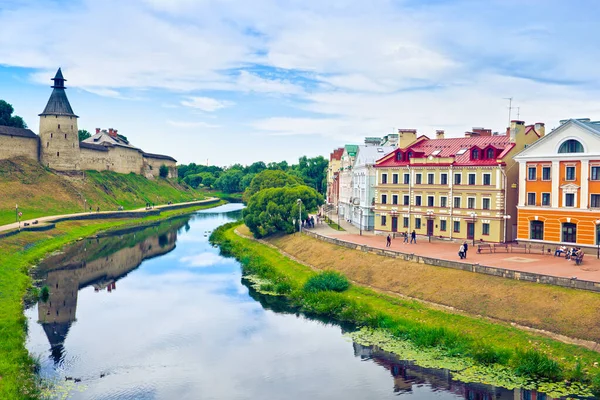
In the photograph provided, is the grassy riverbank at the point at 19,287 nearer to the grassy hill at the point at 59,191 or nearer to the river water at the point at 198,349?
the river water at the point at 198,349

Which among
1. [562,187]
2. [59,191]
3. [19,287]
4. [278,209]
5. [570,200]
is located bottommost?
[19,287]

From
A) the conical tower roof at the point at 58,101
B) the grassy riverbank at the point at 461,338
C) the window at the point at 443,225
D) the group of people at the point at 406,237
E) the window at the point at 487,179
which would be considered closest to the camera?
the grassy riverbank at the point at 461,338

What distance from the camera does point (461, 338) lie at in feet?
94.6

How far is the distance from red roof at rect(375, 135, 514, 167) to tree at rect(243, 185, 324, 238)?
10967 mm

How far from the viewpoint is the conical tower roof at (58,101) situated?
9369 centimetres

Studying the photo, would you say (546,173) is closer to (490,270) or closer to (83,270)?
(490,270)

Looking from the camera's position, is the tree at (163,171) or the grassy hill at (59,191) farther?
the tree at (163,171)

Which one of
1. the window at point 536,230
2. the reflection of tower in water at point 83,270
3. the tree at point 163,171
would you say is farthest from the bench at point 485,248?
the tree at point 163,171

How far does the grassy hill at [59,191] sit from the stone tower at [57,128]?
298 cm

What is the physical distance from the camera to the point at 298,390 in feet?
82.7

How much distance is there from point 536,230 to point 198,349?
2720cm

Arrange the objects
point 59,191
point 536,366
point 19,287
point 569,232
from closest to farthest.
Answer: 1. point 536,366
2. point 19,287
3. point 569,232
4. point 59,191

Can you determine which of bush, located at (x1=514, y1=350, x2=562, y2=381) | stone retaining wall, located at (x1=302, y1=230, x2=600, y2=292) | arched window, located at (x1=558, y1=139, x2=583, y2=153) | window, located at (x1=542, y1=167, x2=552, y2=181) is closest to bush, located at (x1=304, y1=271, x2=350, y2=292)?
stone retaining wall, located at (x1=302, y1=230, x2=600, y2=292)

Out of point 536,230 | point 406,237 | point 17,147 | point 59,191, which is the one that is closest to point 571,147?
point 536,230
